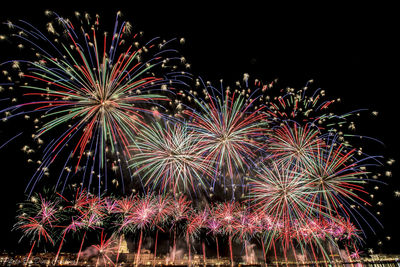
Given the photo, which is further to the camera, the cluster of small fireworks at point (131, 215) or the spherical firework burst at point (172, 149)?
the cluster of small fireworks at point (131, 215)

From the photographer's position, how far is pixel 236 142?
722 inches

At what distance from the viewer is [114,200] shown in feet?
113

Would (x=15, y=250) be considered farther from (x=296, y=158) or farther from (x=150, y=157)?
(x=296, y=158)

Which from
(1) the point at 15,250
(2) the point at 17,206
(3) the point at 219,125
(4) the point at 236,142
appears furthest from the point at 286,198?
(1) the point at 15,250

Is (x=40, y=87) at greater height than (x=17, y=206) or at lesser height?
greater

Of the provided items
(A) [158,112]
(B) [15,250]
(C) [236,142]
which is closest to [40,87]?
(A) [158,112]

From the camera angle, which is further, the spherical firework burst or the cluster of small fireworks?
the cluster of small fireworks

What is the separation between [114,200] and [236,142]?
25.5 meters

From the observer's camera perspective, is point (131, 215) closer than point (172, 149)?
No

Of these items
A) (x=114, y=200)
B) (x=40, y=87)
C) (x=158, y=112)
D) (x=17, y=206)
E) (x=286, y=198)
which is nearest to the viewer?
(x=40, y=87)

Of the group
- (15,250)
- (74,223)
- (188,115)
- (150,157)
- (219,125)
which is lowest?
(15,250)

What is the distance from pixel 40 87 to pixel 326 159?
74.7ft

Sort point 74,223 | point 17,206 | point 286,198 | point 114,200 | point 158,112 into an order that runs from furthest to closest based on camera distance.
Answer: point 74,223 < point 114,200 < point 17,206 < point 286,198 < point 158,112

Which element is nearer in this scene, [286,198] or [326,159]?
[326,159]
